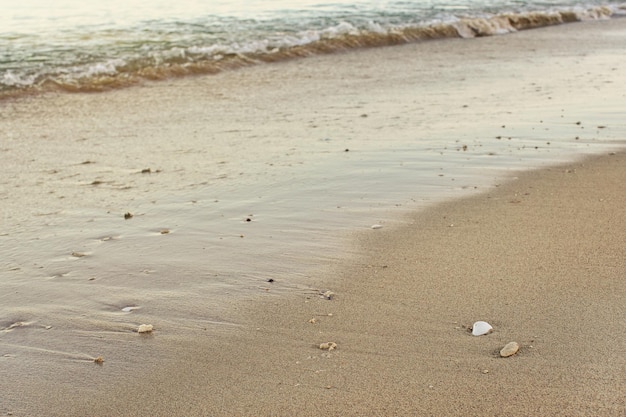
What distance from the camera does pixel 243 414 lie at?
8.96ft

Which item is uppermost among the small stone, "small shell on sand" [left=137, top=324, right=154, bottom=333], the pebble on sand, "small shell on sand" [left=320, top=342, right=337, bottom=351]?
the small stone

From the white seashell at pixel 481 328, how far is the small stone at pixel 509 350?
168 millimetres

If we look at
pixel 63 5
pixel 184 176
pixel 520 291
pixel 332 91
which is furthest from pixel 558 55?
pixel 63 5

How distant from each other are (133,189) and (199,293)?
1943mm

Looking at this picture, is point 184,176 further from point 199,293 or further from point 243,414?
point 243,414

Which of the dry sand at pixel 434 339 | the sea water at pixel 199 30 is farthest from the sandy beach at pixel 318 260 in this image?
the sea water at pixel 199 30

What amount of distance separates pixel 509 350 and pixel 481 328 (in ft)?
0.74

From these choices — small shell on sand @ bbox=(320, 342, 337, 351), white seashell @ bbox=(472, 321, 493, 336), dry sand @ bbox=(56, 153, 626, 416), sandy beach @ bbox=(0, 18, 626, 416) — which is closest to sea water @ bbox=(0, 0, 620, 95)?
sandy beach @ bbox=(0, 18, 626, 416)

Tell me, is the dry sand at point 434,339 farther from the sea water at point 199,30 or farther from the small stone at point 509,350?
the sea water at point 199,30

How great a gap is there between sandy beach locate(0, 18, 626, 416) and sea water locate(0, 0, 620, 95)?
2.94 m

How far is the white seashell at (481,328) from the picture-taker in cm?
321

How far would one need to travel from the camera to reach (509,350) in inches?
119

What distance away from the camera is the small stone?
300 cm

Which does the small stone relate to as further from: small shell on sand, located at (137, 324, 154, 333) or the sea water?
the sea water
